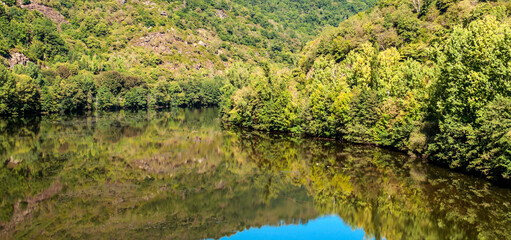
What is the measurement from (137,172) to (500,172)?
34.6 m

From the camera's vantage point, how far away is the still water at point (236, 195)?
25.7m

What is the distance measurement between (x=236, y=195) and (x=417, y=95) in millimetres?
29191

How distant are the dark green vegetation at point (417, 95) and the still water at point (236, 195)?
3.33 metres

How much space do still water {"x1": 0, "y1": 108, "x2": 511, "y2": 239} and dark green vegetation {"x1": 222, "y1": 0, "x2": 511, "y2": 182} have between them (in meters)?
3.33

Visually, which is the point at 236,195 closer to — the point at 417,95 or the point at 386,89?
the point at 417,95

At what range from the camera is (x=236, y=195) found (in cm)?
3284

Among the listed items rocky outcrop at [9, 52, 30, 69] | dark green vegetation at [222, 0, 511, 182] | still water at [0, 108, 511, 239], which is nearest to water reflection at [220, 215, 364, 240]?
still water at [0, 108, 511, 239]

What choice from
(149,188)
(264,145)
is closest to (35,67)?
(264,145)

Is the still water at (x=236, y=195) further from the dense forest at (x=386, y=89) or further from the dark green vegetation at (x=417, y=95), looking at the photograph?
the dense forest at (x=386, y=89)

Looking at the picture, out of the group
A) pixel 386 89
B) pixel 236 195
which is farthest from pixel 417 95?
pixel 236 195

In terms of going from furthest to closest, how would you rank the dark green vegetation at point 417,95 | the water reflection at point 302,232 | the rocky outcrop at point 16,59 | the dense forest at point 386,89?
the rocky outcrop at point 16,59, the dense forest at point 386,89, the dark green vegetation at point 417,95, the water reflection at point 302,232

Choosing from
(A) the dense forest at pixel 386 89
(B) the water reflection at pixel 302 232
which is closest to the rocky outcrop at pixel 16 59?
(A) the dense forest at pixel 386 89

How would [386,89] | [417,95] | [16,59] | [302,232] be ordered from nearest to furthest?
[302,232], [417,95], [386,89], [16,59]

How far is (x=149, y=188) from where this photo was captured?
34.5 metres
